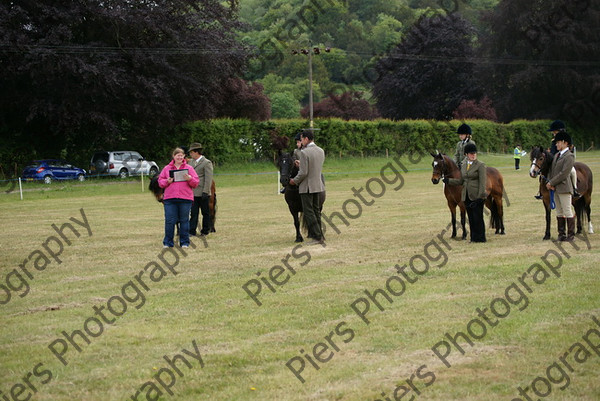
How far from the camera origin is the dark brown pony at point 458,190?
50.4ft

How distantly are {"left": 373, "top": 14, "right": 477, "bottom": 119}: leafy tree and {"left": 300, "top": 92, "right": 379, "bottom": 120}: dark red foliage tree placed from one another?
5044 mm

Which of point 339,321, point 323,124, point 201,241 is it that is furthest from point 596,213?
→ point 323,124

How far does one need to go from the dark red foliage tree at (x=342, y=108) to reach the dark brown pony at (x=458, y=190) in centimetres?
5504

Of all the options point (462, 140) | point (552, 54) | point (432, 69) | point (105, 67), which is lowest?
point (462, 140)

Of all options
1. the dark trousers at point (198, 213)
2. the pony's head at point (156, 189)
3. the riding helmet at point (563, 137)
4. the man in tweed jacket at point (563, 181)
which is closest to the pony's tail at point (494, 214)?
the man in tweed jacket at point (563, 181)

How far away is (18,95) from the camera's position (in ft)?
131

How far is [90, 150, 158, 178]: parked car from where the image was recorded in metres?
41.2

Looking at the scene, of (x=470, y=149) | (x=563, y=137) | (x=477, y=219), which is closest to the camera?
(x=563, y=137)

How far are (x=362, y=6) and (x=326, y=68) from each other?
26.8m

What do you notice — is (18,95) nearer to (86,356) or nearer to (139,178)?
(139,178)

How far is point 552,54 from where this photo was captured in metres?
65.6

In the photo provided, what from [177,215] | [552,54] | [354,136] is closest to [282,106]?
[552,54]

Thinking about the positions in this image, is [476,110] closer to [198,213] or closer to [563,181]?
[198,213]

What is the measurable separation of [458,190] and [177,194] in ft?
19.1
